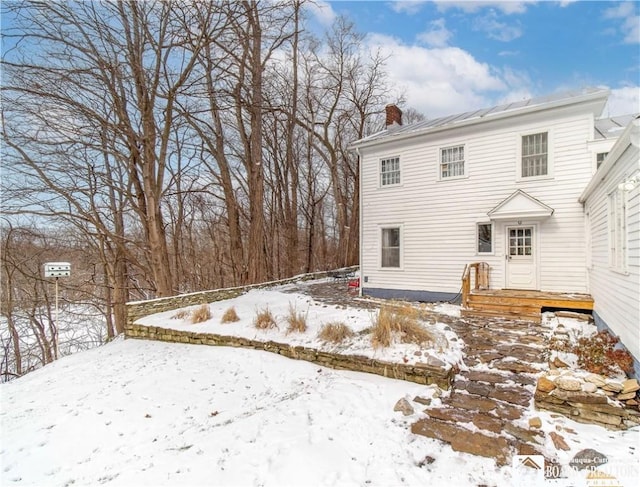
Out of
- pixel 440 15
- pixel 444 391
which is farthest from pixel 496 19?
pixel 444 391

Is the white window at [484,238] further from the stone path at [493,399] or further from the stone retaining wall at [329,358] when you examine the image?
the stone retaining wall at [329,358]

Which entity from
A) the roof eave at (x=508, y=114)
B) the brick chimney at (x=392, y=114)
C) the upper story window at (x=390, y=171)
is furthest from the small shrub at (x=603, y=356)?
the brick chimney at (x=392, y=114)

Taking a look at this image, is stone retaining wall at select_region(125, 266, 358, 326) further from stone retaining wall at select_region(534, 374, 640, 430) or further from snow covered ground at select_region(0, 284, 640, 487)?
stone retaining wall at select_region(534, 374, 640, 430)

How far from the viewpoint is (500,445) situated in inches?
117

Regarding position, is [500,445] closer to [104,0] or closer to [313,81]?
[104,0]

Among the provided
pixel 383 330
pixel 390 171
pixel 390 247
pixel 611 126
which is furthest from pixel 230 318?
pixel 611 126

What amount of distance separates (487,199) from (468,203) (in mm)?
494

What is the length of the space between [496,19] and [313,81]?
1237 centimetres

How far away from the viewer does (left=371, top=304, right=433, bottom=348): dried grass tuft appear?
17.4 ft

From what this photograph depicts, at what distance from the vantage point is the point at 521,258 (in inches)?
338

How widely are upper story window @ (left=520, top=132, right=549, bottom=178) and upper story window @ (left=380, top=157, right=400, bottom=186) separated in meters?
3.51

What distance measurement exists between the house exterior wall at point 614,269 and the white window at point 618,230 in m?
0.09

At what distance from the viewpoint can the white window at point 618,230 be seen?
445 cm

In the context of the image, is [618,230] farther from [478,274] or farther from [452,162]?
[452,162]
